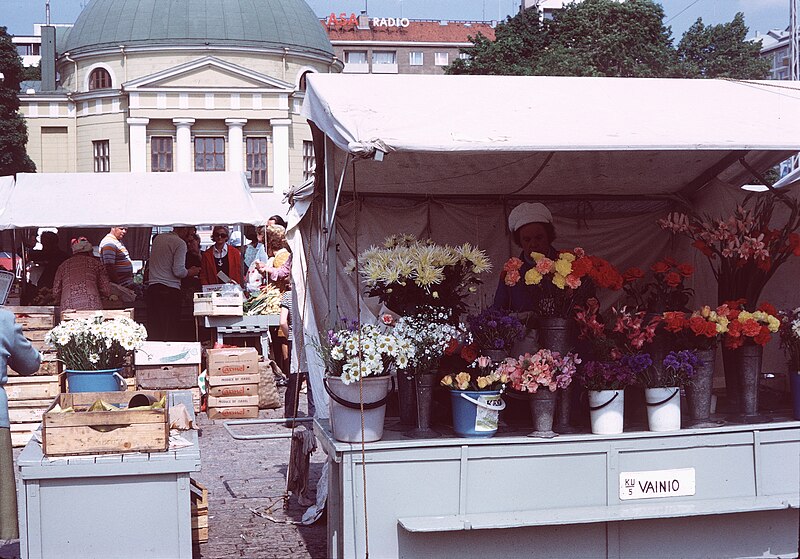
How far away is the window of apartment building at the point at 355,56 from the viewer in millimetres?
87125

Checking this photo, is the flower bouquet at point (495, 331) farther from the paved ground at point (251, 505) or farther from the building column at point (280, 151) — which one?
the building column at point (280, 151)

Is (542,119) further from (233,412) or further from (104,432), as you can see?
(233,412)

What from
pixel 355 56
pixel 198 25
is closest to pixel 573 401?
pixel 198 25

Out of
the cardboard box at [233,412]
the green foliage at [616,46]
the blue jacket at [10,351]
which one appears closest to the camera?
the blue jacket at [10,351]

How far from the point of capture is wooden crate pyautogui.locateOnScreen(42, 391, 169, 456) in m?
5.36

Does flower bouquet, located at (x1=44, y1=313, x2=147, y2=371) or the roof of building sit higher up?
the roof of building

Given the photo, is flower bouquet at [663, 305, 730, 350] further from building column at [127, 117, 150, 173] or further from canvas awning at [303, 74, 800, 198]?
building column at [127, 117, 150, 173]

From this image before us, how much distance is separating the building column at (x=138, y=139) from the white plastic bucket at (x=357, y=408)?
48.2 m

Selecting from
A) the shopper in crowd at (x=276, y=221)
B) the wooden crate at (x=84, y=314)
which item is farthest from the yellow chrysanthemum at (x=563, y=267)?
the shopper in crowd at (x=276, y=221)

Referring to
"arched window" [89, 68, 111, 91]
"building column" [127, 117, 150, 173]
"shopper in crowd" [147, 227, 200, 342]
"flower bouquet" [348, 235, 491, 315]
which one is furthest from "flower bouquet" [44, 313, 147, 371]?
"arched window" [89, 68, 111, 91]

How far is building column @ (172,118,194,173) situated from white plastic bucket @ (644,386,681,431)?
47.7 m

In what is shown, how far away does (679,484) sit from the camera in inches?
218

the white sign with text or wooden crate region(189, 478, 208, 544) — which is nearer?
the white sign with text

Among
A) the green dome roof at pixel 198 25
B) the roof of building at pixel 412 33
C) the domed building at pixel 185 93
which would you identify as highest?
the roof of building at pixel 412 33
